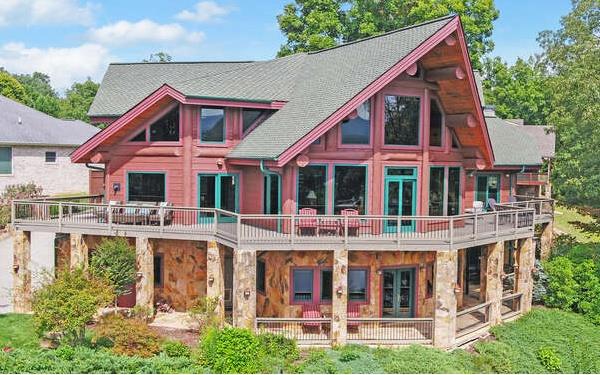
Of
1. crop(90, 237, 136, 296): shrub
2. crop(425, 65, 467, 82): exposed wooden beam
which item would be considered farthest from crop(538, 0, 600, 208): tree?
crop(90, 237, 136, 296): shrub

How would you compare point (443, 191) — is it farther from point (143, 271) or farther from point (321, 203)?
point (143, 271)

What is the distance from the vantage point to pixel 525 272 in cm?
2145

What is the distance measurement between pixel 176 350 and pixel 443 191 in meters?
11.4

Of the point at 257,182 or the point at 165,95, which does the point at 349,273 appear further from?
the point at 165,95

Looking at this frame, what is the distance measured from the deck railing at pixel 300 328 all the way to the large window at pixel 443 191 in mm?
6149

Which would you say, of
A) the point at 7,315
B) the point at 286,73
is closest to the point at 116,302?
the point at 7,315

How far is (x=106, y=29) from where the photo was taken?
78.6m

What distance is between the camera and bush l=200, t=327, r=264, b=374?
14359 mm

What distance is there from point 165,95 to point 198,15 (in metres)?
40.3

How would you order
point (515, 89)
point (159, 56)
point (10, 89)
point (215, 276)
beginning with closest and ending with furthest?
point (215, 276), point (515, 89), point (10, 89), point (159, 56)

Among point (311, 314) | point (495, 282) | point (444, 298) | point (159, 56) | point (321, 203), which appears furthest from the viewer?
point (159, 56)

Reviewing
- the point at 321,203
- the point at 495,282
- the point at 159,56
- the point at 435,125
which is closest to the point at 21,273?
the point at 321,203

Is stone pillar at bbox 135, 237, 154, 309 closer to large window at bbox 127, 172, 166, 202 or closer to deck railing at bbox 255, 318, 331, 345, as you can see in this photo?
large window at bbox 127, 172, 166, 202

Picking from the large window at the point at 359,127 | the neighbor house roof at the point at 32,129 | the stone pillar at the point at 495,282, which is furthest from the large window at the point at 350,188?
the neighbor house roof at the point at 32,129
